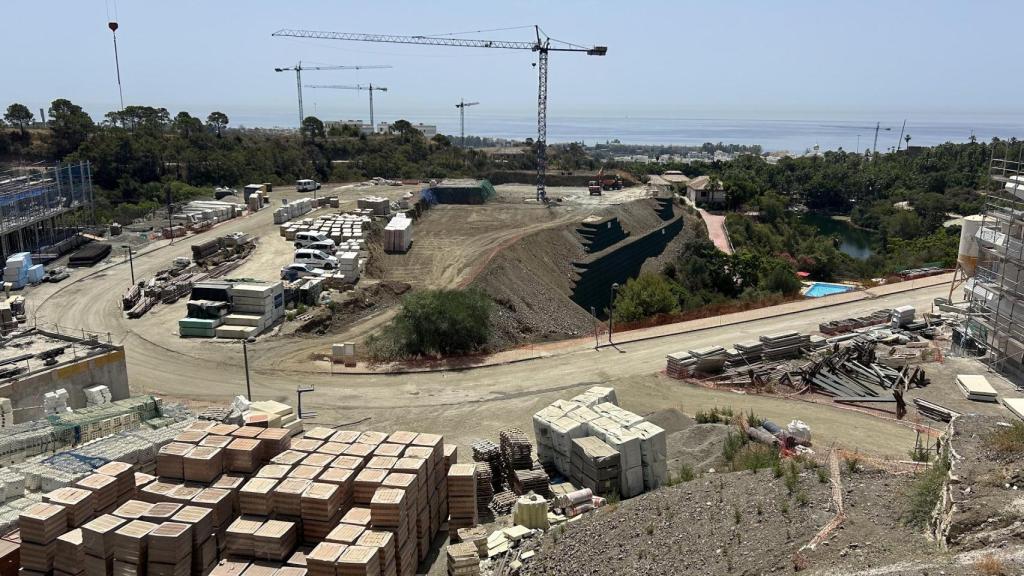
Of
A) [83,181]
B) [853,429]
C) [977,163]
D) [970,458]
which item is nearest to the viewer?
[970,458]

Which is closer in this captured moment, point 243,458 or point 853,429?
point 243,458

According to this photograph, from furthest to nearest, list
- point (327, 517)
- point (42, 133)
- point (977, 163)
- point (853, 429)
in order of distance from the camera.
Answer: point (977, 163) < point (42, 133) < point (853, 429) < point (327, 517)

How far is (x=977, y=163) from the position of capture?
94.2 meters

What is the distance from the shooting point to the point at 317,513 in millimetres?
12703

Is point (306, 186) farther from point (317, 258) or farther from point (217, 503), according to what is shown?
point (217, 503)

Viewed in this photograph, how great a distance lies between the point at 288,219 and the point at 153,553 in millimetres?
37584

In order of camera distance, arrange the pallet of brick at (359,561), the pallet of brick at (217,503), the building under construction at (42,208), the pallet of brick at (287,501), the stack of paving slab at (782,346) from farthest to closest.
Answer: the building under construction at (42,208)
the stack of paving slab at (782,346)
the pallet of brick at (217,503)
the pallet of brick at (287,501)
the pallet of brick at (359,561)

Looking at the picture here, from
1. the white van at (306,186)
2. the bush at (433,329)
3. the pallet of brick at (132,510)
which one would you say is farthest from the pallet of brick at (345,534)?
the white van at (306,186)

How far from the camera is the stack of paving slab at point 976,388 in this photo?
21172 millimetres

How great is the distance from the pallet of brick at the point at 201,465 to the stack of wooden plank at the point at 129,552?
2044 millimetres

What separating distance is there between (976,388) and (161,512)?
22.1 metres

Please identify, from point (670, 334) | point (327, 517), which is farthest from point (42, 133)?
point (327, 517)

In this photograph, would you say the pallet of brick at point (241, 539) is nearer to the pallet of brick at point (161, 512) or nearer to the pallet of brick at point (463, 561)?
the pallet of brick at point (161, 512)

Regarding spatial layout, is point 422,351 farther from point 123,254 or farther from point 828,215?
point 828,215
